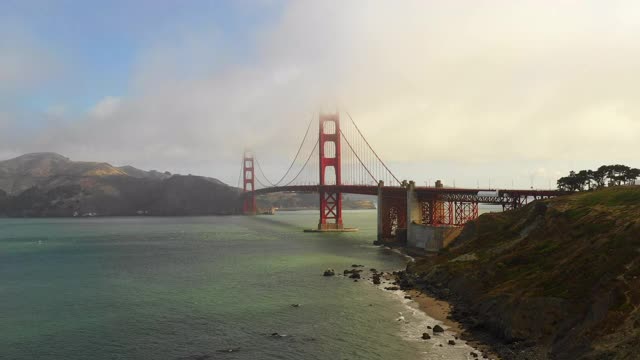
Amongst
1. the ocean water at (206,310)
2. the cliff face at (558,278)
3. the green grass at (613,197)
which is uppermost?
the green grass at (613,197)

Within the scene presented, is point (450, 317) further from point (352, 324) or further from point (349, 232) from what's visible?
point (349, 232)

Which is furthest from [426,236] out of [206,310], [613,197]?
[206,310]

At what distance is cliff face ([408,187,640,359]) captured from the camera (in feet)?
94.1

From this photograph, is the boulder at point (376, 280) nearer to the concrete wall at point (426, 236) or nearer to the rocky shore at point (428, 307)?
the rocky shore at point (428, 307)

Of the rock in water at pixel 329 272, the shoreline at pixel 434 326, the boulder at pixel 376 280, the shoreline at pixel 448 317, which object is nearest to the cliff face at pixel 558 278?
the shoreline at pixel 448 317

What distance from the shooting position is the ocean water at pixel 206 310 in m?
33.9

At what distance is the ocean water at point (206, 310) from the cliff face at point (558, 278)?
504cm

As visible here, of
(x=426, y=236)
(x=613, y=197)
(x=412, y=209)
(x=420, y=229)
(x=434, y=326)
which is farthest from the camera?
(x=412, y=209)

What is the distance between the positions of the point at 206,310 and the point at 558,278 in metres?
28.4

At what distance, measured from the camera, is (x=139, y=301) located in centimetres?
4953

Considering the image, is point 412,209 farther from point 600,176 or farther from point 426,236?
point 600,176

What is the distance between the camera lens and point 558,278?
36750 millimetres

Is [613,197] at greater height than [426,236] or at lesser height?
greater

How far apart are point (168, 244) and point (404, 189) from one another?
167ft
